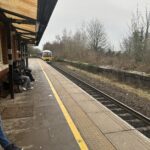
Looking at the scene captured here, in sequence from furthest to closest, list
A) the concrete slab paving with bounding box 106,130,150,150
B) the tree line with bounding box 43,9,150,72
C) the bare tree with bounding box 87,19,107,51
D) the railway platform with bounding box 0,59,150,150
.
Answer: the bare tree with bounding box 87,19,107,51, the tree line with bounding box 43,9,150,72, the railway platform with bounding box 0,59,150,150, the concrete slab paving with bounding box 106,130,150,150

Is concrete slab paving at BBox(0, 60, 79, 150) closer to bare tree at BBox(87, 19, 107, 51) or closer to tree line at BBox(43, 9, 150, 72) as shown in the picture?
tree line at BBox(43, 9, 150, 72)

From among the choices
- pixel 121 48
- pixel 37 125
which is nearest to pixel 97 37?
pixel 121 48

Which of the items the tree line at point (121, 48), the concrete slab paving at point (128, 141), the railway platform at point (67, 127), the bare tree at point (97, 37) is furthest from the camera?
the bare tree at point (97, 37)

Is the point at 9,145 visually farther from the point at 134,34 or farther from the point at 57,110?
the point at 134,34

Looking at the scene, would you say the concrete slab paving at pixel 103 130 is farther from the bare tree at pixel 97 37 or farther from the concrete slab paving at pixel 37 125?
the bare tree at pixel 97 37

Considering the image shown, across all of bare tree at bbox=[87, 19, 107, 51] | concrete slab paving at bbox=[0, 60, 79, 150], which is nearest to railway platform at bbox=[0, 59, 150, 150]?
concrete slab paving at bbox=[0, 60, 79, 150]

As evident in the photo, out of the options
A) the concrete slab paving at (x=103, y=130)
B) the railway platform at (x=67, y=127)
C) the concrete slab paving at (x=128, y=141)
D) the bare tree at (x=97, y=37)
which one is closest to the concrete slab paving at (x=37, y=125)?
the railway platform at (x=67, y=127)

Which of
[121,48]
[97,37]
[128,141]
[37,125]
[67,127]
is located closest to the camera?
[128,141]

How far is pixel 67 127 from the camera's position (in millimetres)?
5602

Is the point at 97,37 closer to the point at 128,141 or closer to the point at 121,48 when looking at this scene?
the point at 121,48

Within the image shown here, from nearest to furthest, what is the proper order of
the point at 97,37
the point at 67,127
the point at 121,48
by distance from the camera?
the point at 67,127
the point at 121,48
the point at 97,37

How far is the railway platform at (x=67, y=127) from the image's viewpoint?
15.1 feet

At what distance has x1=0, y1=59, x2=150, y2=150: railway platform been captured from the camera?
15.1 feet

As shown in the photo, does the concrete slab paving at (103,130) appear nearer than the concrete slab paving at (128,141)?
No
